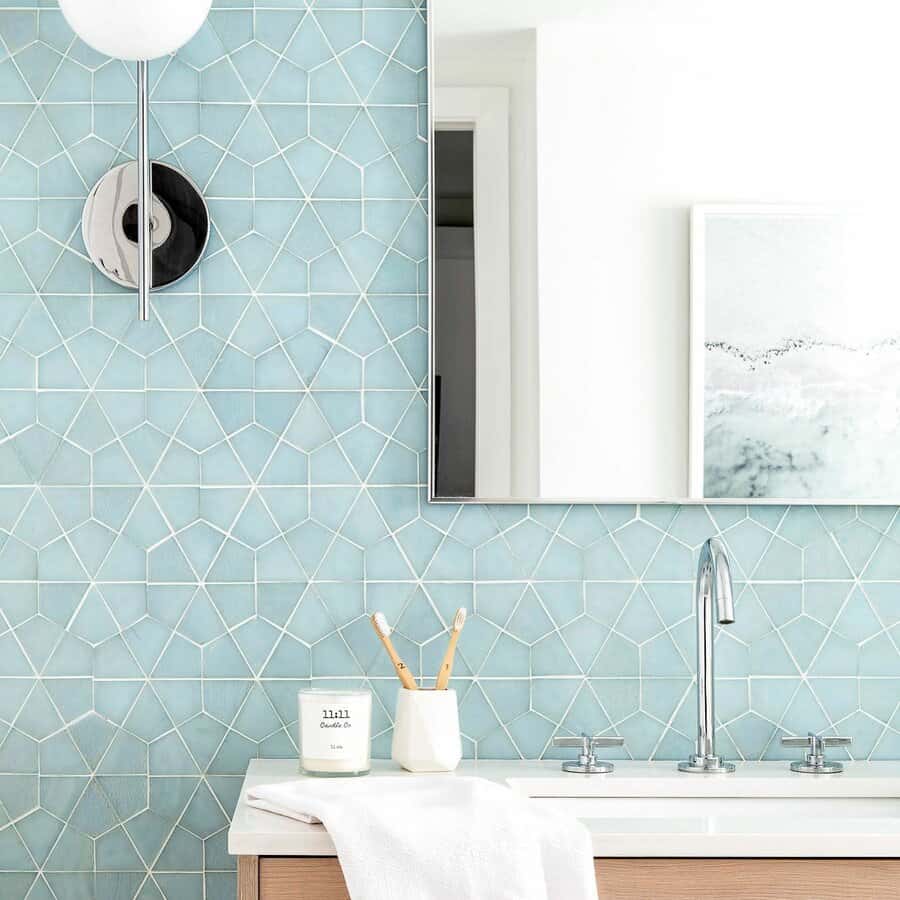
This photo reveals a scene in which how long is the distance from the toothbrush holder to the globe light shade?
934mm

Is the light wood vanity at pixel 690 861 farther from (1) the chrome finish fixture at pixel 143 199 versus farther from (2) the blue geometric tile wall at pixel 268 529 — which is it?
(1) the chrome finish fixture at pixel 143 199

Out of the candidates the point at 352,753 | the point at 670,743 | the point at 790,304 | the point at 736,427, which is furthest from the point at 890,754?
the point at 352,753

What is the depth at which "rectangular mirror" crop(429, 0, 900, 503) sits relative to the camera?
174 cm

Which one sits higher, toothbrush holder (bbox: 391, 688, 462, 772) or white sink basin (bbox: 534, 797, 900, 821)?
toothbrush holder (bbox: 391, 688, 462, 772)

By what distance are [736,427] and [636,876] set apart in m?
0.71

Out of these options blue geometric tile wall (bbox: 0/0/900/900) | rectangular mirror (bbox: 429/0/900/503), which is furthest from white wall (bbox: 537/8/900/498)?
blue geometric tile wall (bbox: 0/0/900/900)

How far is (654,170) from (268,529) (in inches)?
31.5

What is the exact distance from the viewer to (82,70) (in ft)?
5.79

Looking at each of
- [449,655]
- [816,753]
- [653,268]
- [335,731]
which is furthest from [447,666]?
[653,268]

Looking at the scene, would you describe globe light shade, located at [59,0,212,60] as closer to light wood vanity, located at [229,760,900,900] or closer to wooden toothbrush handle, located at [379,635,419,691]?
wooden toothbrush handle, located at [379,635,419,691]

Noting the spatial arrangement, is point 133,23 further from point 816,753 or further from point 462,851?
point 816,753

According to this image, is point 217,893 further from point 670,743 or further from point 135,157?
point 135,157

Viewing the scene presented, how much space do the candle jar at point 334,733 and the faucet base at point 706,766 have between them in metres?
0.47

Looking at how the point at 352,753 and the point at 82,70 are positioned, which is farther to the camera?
the point at 82,70
